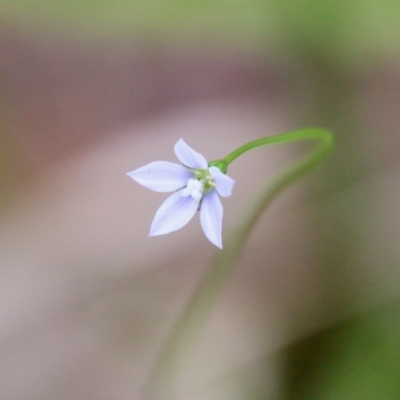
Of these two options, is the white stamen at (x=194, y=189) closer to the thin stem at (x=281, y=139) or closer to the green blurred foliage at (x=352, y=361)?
the thin stem at (x=281, y=139)

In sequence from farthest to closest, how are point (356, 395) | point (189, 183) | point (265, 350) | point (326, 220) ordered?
point (326, 220), point (265, 350), point (356, 395), point (189, 183)

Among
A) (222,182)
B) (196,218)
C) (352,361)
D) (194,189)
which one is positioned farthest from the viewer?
(196,218)

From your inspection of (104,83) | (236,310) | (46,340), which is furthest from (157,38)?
(46,340)

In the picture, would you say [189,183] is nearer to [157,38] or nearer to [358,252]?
[358,252]

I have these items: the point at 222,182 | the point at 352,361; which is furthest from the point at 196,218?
the point at 222,182

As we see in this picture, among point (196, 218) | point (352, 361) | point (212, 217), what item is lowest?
point (352, 361)

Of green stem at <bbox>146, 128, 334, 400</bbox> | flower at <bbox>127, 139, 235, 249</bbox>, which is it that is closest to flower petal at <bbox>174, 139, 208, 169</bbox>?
flower at <bbox>127, 139, 235, 249</bbox>

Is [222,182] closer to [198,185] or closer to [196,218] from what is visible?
[198,185]
